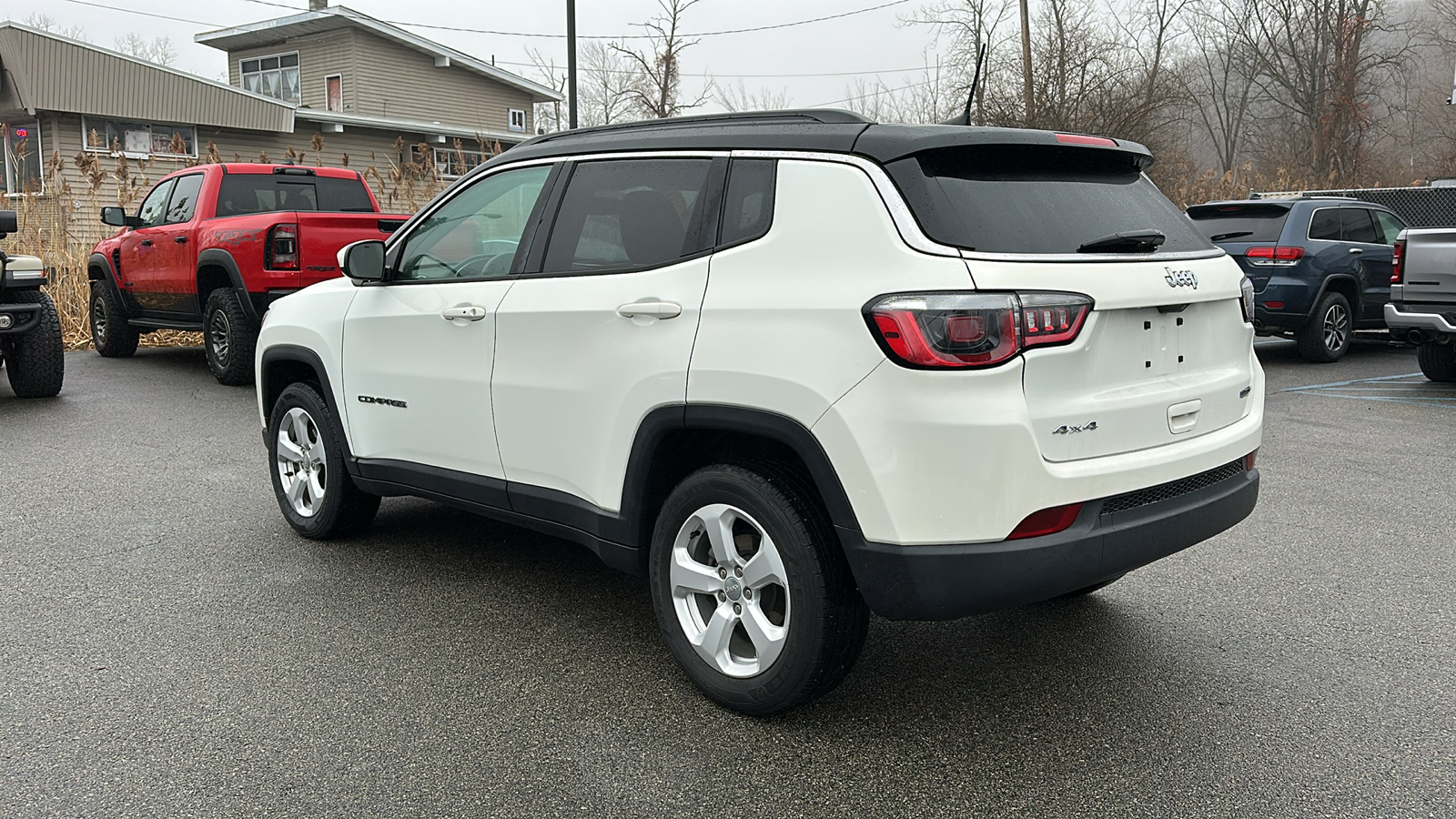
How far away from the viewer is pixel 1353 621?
13.9 feet

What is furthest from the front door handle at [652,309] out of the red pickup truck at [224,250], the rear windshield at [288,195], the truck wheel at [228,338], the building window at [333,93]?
the building window at [333,93]

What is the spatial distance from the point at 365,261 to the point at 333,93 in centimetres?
3331

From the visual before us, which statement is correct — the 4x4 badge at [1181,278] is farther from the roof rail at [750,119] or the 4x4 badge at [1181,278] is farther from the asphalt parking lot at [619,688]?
the asphalt parking lot at [619,688]

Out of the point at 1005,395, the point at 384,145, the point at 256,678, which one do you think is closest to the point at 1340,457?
the point at 1005,395

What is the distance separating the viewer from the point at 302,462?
210 inches

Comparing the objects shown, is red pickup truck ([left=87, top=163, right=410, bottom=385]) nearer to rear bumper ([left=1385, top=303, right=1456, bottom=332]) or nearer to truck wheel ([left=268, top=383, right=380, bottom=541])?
truck wheel ([left=268, top=383, right=380, bottom=541])

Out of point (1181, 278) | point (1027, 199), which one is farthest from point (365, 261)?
point (1181, 278)

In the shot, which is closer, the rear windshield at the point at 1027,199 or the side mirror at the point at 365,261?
the rear windshield at the point at 1027,199

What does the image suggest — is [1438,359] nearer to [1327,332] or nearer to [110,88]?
[1327,332]

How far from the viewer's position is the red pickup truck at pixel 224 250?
9734 mm

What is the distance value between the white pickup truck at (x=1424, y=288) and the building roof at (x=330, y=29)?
1205 inches

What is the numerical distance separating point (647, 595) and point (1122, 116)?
23284 mm

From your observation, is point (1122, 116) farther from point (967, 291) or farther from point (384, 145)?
point (967, 291)

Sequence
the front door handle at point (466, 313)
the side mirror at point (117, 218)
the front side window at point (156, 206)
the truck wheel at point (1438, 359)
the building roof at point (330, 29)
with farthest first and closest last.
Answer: the building roof at point (330, 29), the front side window at point (156, 206), the side mirror at point (117, 218), the truck wheel at point (1438, 359), the front door handle at point (466, 313)
